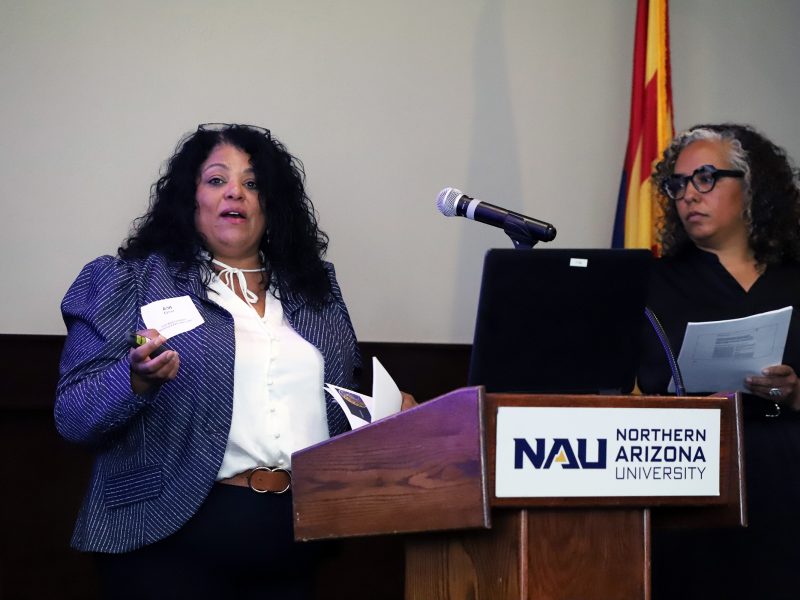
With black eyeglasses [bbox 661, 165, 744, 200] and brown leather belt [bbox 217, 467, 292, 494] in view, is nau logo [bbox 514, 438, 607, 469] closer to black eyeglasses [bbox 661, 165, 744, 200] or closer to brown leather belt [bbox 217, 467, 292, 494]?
brown leather belt [bbox 217, 467, 292, 494]

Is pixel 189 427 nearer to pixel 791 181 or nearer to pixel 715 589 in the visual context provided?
pixel 715 589

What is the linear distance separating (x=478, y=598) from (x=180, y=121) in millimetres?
2071

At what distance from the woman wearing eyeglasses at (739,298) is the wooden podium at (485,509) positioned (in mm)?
871

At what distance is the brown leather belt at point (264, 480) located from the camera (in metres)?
2.00

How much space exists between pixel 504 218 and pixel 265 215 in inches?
33.9

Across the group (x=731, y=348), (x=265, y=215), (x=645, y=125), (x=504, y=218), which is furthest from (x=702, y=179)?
(x=265, y=215)

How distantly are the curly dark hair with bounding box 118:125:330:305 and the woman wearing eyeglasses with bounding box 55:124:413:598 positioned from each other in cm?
1

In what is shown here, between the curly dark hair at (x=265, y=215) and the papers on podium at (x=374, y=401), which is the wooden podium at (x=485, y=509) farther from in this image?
the curly dark hair at (x=265, y=215)

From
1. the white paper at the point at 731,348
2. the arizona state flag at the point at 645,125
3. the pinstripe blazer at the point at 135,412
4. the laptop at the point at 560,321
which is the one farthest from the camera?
the arizona state flag at the point at 645,125

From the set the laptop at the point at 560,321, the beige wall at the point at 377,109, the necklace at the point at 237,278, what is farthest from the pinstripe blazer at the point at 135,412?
the beige wall at the point at 377,109

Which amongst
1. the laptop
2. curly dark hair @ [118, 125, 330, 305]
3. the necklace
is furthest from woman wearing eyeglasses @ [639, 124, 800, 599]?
the necklace

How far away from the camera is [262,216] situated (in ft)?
7.96

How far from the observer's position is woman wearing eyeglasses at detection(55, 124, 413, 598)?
1942 mm

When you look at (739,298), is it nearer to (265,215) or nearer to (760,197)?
(760,197)
